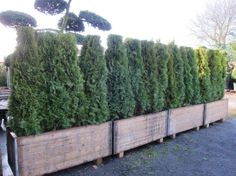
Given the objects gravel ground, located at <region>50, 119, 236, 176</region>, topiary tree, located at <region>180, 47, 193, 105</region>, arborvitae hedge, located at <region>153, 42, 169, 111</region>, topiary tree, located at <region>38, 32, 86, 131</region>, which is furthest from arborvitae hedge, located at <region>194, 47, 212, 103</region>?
topiary tree, located at <region>38, 32, 86, 131</region>

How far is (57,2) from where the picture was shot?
685 centimetres

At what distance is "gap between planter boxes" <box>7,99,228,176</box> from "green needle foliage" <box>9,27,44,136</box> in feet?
0.47

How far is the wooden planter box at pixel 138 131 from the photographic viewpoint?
11.9 ft

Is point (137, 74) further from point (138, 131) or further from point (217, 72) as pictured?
point (217, 72)

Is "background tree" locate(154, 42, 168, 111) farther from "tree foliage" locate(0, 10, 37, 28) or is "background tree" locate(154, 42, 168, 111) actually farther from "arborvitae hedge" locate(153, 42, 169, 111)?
"tree foliage" locate(0, 10, 37, 28)

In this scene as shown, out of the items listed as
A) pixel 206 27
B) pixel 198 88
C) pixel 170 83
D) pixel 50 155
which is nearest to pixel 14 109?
pixel 50 155

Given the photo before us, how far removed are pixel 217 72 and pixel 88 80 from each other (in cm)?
410

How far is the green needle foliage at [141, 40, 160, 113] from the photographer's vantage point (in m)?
4.25

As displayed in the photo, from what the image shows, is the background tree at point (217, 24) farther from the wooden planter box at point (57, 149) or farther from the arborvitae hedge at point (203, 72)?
the wooden planter box at point (57, 149)

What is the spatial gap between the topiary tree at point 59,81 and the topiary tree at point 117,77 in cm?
64

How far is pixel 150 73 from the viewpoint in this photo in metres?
4.29

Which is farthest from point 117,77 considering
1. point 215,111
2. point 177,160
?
point 215,111

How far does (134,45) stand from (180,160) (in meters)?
2.00

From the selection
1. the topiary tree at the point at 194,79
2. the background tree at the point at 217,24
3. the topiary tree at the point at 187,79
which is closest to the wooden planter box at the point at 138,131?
the topiary tree at the point at 187,79
